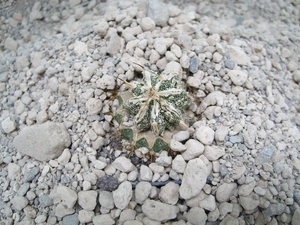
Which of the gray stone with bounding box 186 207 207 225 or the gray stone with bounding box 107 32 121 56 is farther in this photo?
the gray stone with bounding box 107 32 121 56

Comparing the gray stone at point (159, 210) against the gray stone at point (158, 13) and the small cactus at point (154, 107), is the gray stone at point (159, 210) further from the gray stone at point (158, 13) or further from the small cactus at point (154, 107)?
the gray stone at point (158, 13)

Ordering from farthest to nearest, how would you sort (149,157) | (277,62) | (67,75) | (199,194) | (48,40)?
(48,40) → (277,62) → (67,75) → (149,157) → (199,194)

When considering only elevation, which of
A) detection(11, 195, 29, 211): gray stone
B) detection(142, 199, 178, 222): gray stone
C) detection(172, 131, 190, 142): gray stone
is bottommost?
detection(11, 195, 29, 211): gray stone

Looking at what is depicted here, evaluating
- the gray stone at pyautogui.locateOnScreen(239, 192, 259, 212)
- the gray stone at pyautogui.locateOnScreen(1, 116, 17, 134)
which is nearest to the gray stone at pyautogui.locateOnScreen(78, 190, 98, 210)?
the gray stone at pyautogui.locateOnScreen(1, 116, 17, 134)

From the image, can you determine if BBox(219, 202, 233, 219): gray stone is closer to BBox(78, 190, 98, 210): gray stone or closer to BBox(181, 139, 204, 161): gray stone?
BBox(181, 139, 204, 161): gray stone

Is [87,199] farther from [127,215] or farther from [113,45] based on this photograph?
[113,45]

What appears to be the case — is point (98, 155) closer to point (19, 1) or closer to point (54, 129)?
point (54, 129)

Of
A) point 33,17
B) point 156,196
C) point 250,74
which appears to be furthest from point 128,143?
point 33,17

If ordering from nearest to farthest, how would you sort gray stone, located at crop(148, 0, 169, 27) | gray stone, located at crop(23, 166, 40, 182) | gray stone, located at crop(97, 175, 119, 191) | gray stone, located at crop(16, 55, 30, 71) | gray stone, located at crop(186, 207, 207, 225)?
gray stone, located at crop(186, 207, 207, 225), gray stone, located at crop(97, 175, 119, 191), gray stone, located at crop(23, 166, 40, 182), gray stone, located at crop(148, 0, 169, 27), gray stone, located at crop(16, 55, 30, 71)
